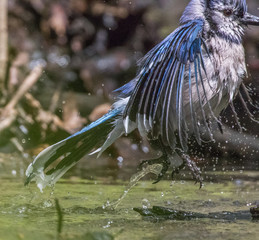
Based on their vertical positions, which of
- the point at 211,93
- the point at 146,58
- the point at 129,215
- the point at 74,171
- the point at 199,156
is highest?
the point at 146,58

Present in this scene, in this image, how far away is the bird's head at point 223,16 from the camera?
413 cm

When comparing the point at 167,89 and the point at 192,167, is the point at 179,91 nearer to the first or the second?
the point at 167,89

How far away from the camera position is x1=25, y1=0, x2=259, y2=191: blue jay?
377 centimetres

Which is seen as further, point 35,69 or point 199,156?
point 35,69

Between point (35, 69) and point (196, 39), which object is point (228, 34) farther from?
point (35, 69)

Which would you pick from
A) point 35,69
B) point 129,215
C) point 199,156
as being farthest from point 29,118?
point 129,215

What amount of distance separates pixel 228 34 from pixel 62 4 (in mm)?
5056

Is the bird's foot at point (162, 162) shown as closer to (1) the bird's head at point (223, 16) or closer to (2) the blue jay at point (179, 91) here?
(2) the blue jay at point (179, 91)

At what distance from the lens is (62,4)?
8.84m

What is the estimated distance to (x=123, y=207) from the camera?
12.6 ft

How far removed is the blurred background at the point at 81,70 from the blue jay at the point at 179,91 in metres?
1.49

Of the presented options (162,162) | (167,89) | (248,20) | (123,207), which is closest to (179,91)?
(167,89)

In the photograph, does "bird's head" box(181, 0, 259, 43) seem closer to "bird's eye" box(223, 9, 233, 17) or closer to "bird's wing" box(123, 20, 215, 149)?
"bird's eye" box(223, 9, 233, 17)

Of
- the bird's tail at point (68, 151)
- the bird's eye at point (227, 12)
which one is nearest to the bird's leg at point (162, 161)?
the bird's tail at point (68, 151)
